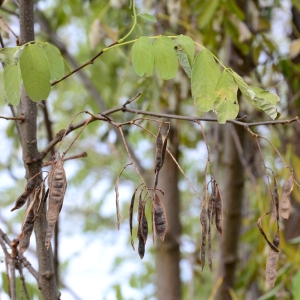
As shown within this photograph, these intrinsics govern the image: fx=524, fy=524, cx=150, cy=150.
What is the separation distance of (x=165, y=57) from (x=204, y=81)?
0.07m

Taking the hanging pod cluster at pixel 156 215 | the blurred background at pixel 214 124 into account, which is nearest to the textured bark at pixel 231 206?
the blurred background at pixel 214 124

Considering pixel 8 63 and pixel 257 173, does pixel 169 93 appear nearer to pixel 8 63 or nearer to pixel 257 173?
pixel 257 173

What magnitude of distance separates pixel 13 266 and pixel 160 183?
101cm

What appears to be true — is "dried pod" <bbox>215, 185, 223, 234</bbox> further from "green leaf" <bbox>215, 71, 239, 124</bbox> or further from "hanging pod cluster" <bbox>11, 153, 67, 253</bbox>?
"hanging pod cluster" <bbox>11, 153, 67, 253</bbox>

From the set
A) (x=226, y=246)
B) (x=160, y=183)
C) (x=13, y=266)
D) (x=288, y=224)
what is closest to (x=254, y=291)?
(x=288, y=224)

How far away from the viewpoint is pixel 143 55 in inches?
29.1

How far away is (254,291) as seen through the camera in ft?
Answer: 7.30

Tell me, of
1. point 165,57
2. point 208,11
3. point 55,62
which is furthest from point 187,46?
point 208,11

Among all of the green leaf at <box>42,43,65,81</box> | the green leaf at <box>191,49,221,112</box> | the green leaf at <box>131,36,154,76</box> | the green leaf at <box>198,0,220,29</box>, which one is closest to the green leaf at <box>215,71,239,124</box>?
the green leaf at <box>191,49,221,112</box>

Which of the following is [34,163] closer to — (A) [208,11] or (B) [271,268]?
(B) [271,268]

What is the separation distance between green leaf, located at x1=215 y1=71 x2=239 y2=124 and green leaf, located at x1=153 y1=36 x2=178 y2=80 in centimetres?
7

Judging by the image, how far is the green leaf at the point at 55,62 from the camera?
0.73 m

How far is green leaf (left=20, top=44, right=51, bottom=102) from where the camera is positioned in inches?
25.6

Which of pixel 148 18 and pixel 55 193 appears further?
pixel 148 18
